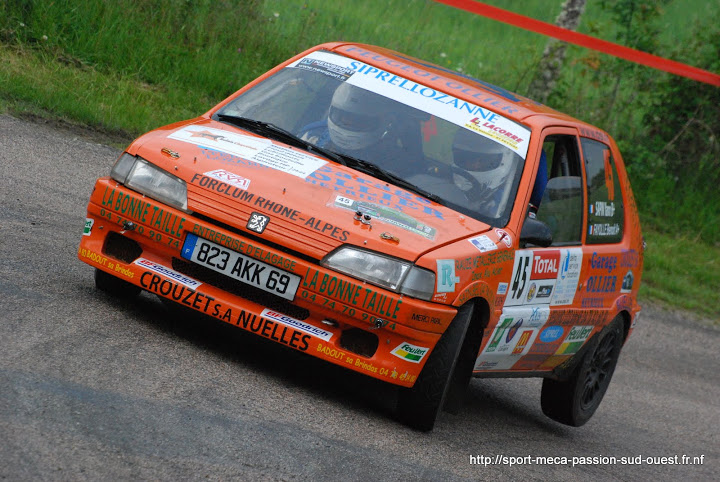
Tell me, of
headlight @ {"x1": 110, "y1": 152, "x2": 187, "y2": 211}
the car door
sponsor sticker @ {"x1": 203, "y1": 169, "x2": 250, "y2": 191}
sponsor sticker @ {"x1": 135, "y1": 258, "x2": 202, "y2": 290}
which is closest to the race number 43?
the car door

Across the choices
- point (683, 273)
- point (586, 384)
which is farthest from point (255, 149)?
point (683, 273)

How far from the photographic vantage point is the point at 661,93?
51.1 feet

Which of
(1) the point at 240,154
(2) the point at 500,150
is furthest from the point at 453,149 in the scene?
(1) the point at 240,154

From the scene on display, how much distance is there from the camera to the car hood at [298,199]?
494cm

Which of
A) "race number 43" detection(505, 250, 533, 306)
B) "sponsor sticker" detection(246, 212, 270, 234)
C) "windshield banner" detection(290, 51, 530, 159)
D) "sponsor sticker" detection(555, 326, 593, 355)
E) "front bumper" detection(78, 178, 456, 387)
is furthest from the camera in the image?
"sponsor sticker" detection(555, 326, 593, 355)

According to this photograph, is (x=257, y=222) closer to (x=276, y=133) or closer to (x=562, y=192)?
(x=276, y=133)

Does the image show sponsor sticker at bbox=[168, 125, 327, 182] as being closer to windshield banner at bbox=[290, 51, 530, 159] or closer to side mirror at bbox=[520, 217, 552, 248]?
windshield banner at bbox=[290, 51, 530, 159]

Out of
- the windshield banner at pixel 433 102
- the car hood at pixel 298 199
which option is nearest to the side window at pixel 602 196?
the windshield banner at pixel 433 102

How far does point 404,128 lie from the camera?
5984mm

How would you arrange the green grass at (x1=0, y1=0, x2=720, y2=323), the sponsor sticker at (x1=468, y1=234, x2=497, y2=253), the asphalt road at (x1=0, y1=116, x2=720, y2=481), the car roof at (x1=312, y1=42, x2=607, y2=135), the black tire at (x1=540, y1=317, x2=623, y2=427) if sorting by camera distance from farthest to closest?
the green grass at (x1=0, y1=0, x2=720, y2=323), the black tire at (x1=540, y1=317, x2=623, y2=427), the car roof at (x1=312, y1=42, x2=607, y2=135), the sponsor sticker at (x1=468, y1=234, x2=497, y2=253), the asphalt road at (x1=0, y1=116, x2=720, y2=481)

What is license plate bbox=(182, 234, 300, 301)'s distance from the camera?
194 inches

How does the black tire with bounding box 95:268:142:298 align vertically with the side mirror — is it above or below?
below

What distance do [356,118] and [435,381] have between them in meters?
1.71

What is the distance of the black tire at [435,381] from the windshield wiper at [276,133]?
1.16 m
